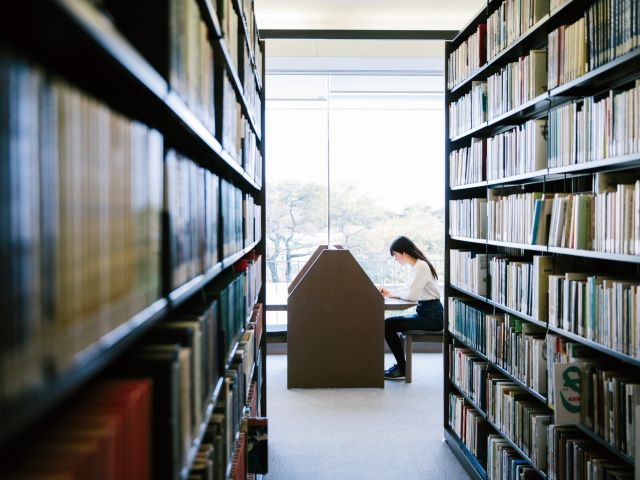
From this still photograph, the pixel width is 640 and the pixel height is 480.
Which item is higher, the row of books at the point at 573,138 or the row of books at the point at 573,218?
the row of books at the point at 573,138

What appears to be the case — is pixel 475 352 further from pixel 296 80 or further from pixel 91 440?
pixel 296 80

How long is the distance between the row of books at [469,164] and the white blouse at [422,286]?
144cm

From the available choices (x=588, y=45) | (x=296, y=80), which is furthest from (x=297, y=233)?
(x=588, y=45)

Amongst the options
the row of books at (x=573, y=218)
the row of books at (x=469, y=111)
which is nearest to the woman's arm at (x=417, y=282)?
the row of books at (x=469, y=111)

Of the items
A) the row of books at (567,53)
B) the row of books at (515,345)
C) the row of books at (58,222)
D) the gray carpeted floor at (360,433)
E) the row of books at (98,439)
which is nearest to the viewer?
the row of books at (58,222)

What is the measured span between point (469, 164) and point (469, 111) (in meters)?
0.30

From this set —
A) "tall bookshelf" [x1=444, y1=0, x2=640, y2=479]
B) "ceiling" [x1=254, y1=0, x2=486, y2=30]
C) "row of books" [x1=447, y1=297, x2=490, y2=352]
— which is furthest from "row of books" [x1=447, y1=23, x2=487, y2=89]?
"ceiling" [x1=254, y1=0, x2=486, y2=30]

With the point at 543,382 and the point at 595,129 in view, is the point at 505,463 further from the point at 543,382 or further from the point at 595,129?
the point at 595,129

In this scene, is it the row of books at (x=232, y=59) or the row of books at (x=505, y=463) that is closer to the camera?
the row of books at (x=232, y=59)

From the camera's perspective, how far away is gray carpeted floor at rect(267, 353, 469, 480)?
3.47 m

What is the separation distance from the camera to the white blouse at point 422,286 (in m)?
5.24

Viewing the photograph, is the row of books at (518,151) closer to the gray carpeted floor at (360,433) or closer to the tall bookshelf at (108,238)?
the tall bookshelf at (108,238)

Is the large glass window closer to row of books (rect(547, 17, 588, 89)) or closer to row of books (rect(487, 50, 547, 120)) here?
row of books (rect(487, 50, 547, 120))

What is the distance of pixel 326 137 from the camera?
6801 mm
